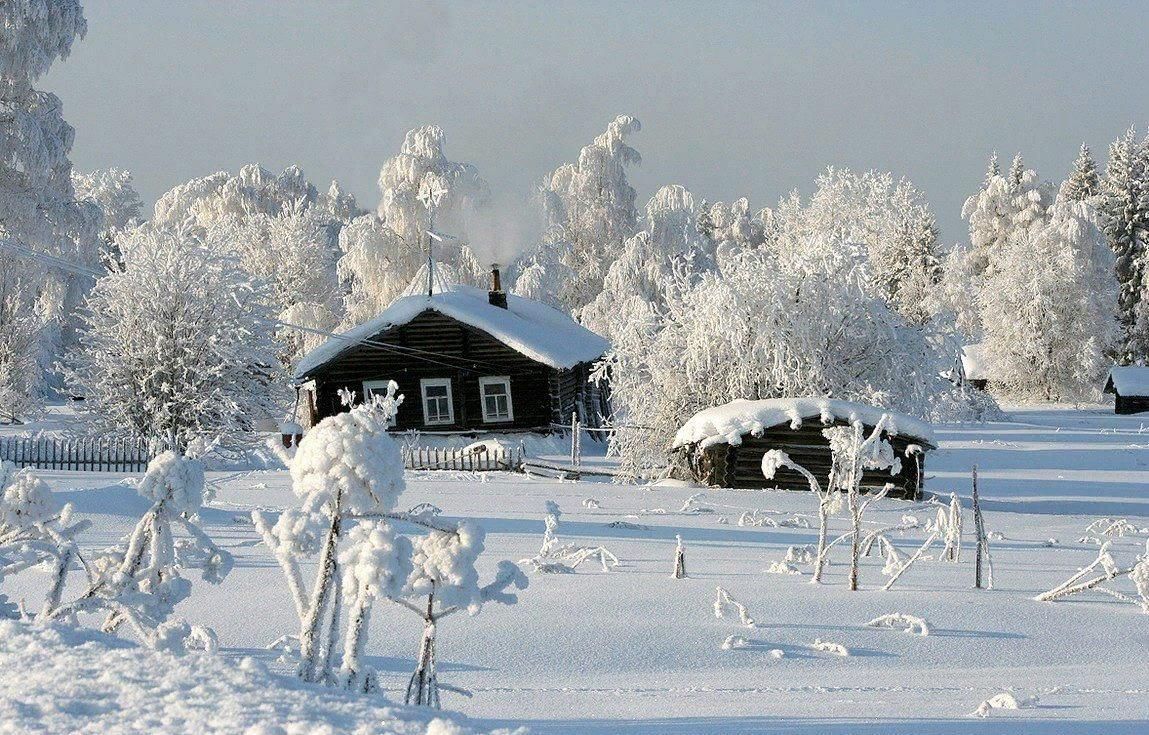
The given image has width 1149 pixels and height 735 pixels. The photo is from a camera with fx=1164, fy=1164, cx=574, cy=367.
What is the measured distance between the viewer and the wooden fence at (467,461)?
25.4m

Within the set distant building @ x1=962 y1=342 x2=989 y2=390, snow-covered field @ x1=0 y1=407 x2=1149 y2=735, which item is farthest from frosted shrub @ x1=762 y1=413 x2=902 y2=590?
distant building @ x1=962 y1=342 x2=989 y2=390

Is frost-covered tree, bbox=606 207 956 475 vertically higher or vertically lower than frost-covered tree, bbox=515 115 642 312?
lower

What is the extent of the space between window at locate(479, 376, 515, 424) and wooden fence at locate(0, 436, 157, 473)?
9.41m

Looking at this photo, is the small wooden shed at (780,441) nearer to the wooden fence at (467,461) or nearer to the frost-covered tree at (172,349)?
the wooden fence at (467,461)

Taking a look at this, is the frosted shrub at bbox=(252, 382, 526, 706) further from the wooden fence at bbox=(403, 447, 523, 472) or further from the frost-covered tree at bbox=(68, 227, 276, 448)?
the frost-covered tree at bbox=(68, 227, 276, 448)

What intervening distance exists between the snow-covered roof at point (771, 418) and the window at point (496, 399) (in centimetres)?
1200

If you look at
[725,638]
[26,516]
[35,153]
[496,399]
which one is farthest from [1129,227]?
[26,516]

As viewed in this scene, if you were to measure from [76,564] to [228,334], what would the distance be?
60.7ft

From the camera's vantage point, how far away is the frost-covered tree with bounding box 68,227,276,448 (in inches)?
1061

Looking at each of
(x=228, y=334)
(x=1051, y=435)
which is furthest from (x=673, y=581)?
(x=1051, y=435)

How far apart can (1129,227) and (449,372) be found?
4795 centimetres

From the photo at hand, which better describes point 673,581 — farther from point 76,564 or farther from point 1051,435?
point 1051,435

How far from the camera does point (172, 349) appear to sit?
2708cm

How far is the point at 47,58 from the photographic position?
26.8 metres
